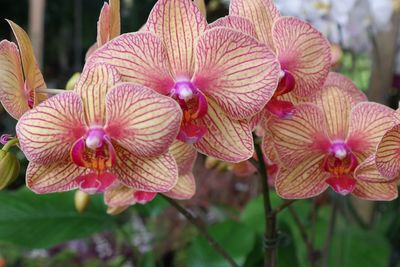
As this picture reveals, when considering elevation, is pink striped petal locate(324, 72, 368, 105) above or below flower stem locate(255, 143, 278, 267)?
above

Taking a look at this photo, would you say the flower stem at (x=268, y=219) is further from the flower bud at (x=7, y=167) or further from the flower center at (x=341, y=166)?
the flower bud at (x=7, y=167)

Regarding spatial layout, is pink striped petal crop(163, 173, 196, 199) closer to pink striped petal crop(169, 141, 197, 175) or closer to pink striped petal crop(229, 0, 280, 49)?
pink striped petal crop(169, 141, 197, 175)

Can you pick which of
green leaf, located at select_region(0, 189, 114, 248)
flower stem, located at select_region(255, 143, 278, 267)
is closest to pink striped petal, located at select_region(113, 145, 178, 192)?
flower stem, located at select_region(255, 143, 278, 267)

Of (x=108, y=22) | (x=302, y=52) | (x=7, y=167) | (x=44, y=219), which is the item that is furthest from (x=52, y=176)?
(x=44, y=219)

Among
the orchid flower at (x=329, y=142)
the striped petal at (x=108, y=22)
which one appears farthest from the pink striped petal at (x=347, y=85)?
the striped petal at (x=108, y=22)

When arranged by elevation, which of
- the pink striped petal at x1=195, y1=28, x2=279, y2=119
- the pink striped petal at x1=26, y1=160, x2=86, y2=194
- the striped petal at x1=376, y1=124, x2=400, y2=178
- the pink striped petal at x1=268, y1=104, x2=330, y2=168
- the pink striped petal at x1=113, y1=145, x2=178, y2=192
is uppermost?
the pink striped petal at x1=195, y1=28, x2=279, y2=119

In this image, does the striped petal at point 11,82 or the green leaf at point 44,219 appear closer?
the striped petal at point 11,82

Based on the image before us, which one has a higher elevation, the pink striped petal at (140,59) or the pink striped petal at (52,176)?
the pink striped petal at (140,59)
